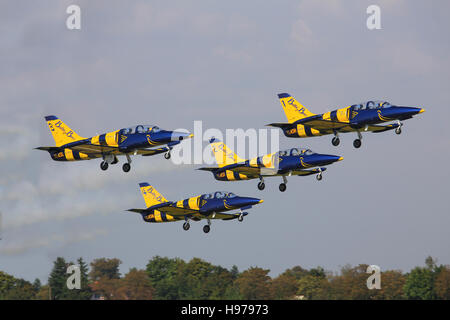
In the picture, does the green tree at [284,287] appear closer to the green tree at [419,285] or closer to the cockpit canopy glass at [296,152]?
the green tree at [419,285]

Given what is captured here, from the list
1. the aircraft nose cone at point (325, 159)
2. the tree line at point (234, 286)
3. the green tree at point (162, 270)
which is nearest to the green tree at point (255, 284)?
the tree line at point (234, 286)

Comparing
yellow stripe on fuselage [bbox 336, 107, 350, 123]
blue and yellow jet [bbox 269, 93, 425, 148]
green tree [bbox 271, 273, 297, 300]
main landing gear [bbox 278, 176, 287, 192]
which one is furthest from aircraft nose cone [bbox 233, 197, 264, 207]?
green tree [bbox 271, 273, 297, 300]

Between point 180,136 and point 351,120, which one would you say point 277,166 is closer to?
point 351,120

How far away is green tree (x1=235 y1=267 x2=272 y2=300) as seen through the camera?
448ft

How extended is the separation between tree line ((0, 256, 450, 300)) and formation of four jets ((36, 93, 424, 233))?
31834 millimetres

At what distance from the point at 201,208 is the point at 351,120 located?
22.0 metres

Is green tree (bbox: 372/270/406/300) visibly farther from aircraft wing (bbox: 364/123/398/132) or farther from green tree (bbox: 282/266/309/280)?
aircraft wing (bbox: 364/123/398/132)

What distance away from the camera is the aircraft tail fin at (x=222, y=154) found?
103688 mm

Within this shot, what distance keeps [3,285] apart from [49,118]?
62.1m

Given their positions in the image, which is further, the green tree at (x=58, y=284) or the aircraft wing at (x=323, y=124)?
the green tree at (x=58, y=284)

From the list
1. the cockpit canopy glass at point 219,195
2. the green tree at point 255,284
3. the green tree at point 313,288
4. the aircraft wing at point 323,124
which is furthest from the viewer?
the green tree at point 313,288

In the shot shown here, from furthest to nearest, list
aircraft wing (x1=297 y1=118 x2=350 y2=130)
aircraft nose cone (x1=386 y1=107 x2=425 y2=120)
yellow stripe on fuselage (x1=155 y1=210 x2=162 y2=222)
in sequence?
yellow stripe on fuselage (x1=155 y1=210 x2=162 y2=222)
aircraft wing (x1=297 y1=118 x2=350 y2=130)
aircraft nose cone (x1=386 y1=107 x2=425 y2=120)

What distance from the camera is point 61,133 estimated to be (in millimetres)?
93000
